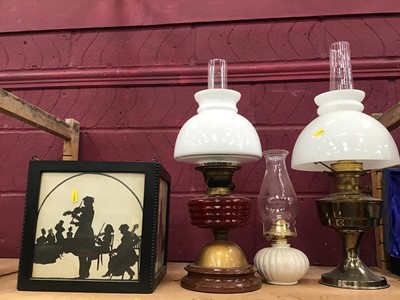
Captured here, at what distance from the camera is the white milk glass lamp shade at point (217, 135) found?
2.65 feet

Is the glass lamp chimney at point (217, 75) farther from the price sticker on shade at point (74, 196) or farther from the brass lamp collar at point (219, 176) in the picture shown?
the price sticker on shade at point (74, 196)

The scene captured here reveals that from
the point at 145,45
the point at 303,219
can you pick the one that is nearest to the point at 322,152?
the point at 303,219

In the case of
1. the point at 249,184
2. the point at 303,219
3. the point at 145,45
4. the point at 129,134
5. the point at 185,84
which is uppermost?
the point at 145,45

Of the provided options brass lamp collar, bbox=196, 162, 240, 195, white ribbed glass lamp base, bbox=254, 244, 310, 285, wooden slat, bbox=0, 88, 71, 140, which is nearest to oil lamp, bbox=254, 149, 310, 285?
white ribbed glass lamp base, bbox=254, 244, 310, 285

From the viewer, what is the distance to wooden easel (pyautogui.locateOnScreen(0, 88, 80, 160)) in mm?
913

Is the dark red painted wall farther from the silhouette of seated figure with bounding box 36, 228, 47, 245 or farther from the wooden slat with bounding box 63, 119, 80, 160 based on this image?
the silhouette of seated figure with bounding box 36, 228, 47, 245

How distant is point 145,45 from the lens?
1.37m

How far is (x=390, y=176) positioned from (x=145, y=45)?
85 cm

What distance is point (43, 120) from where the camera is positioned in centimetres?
105

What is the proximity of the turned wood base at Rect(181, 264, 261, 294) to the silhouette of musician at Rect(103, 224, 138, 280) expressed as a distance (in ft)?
0.40

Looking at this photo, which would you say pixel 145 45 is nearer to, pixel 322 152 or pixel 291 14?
pixel 291 14

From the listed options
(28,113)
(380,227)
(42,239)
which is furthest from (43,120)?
(380,227)

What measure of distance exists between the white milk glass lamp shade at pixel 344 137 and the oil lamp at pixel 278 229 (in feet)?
0.33

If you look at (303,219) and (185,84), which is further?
(185,84)
